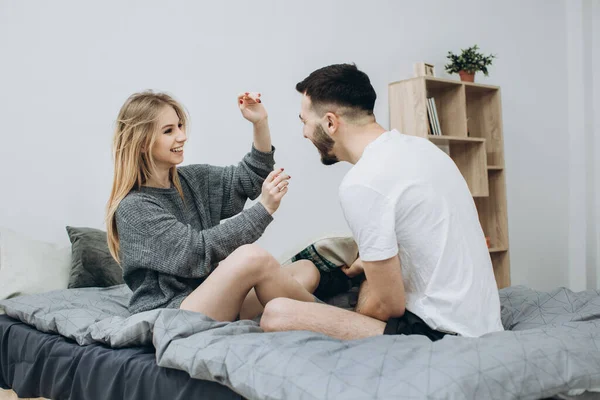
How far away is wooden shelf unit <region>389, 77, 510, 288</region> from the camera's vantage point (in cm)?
373

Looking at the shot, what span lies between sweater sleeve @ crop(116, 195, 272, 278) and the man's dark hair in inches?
14.9

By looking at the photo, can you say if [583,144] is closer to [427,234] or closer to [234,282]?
[427,234]

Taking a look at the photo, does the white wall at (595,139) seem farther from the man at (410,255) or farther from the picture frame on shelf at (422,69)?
the man at (410,255)

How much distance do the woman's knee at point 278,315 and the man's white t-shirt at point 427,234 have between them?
0.24 meters

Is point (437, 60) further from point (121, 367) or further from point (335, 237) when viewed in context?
point (121, 367)

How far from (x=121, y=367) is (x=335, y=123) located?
2.90 feet

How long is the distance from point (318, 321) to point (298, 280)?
423 mm

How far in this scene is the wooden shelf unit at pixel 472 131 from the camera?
373 centimetres

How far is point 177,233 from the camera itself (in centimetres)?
178

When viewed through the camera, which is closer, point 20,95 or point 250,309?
point 250,309

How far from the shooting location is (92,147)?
9.18ft

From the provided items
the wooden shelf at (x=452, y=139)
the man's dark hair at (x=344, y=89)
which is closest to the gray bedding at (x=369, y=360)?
the man's dark hair at (x=344, y=89)

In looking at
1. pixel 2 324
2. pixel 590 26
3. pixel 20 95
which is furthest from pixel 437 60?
pixel 2 324

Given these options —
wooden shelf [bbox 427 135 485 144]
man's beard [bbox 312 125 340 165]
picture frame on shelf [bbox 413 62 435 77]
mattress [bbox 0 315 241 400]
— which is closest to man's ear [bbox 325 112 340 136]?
man's beard [bbox 312 125 340 165]
